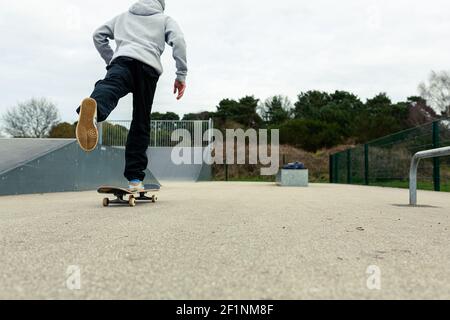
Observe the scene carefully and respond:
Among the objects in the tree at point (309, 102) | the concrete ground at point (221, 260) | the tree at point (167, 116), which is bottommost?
the concrete ground at point (221, 260)

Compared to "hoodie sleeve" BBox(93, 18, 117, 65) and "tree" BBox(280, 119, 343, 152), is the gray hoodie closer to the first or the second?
"hoodie sleeve" BBox(93, 18, 117, 65)

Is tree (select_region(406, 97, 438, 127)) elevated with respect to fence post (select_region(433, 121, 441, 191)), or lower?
elevated

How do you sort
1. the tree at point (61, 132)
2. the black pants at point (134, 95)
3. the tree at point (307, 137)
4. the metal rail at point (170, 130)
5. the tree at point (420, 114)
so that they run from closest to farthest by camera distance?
the black pants at point (134, 95) < the metal rail at point (170, 130) < the tree at point (61, 132) < the tree at point (307, 137) < the tree at point (420, 114)

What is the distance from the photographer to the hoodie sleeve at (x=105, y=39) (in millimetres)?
3628

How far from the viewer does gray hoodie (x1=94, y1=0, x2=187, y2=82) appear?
346 centimetres

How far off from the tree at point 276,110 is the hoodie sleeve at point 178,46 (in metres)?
32.1

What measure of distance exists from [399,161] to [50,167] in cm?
856

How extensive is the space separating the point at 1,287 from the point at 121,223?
121 centimetres

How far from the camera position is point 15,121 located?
20172 mm

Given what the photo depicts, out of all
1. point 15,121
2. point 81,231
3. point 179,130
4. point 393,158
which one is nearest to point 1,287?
point 81,231

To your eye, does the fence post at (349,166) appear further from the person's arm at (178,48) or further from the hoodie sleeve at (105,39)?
the hoodie sleeve at (105,39)

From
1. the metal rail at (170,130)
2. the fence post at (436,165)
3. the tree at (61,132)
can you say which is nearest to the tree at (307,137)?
the metal rail at (170,130)

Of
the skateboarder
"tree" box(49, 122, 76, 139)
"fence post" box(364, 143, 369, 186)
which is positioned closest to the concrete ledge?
"fence post" box(364, 143, 369, 186)

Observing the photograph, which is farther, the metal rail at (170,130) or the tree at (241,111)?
the tree at (241,111)
